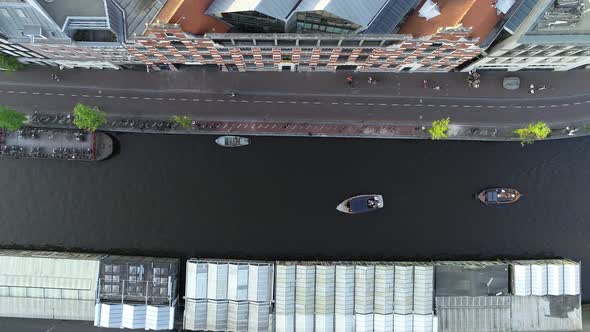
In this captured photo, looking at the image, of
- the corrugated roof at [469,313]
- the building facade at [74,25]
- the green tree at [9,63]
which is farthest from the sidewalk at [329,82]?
the corrugated roof at [469,313]

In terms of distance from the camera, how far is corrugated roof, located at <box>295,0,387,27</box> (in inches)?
1977

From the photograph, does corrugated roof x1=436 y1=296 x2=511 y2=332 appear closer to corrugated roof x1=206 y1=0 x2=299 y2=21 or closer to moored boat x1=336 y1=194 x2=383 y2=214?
moored boat x1=336 y1=194 x2=383 y2=214

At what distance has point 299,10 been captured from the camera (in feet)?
171

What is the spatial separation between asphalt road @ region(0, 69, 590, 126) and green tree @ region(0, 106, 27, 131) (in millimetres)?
5007

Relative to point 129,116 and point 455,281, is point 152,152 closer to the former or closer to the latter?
point 129,116

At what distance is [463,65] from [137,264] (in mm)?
65735

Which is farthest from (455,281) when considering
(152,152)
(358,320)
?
(152,152)

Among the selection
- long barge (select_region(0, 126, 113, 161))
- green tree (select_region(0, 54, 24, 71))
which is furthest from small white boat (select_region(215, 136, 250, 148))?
green tree (select_region(0, 54, 24, 71))

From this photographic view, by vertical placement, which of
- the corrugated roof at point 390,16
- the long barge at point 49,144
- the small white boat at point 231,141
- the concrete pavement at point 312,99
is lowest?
the long barge at point 49,144

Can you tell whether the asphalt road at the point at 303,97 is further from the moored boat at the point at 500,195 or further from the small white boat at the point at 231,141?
the moored boat at the point at 500,195

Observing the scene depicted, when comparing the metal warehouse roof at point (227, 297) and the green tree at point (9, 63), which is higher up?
the green tree at point (9, 63)

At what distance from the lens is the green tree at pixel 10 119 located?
65.3 m

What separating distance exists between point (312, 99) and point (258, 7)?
25.1 meters

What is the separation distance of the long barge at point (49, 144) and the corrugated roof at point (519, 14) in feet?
227
